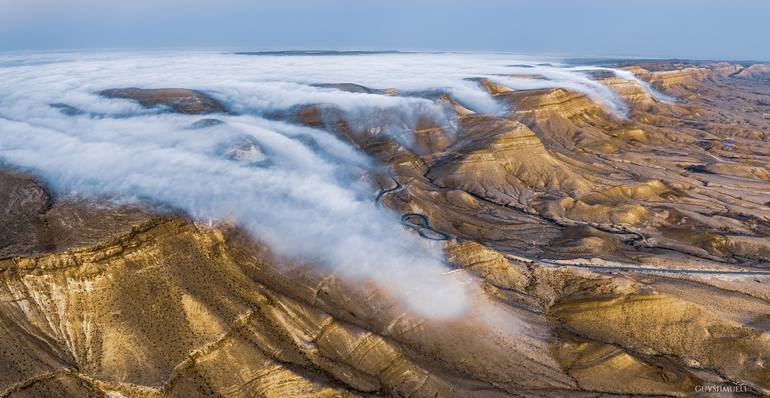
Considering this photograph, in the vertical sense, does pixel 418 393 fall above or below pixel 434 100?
below

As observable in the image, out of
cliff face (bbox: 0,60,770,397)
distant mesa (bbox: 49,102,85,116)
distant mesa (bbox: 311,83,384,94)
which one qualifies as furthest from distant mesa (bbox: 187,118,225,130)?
distant mesa (bbox: 311,83,384,94)

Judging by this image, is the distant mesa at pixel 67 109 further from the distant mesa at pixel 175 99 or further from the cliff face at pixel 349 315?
the cliff face at pixel 349 315

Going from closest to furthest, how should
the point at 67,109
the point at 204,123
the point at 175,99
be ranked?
the point at 204,123 < the point at 67,109 < the point at 175,99

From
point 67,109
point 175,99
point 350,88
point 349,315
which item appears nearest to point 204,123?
point 175,99

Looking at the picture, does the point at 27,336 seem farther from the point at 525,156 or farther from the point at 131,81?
the point at 131,81

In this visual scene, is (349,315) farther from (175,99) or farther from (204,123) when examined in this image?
(175,99)

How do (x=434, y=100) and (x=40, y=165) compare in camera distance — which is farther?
(x=434, y=100)

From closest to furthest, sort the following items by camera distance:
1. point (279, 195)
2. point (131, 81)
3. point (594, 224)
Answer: point (279, 195)
point (594, 224)
point (131, 81)

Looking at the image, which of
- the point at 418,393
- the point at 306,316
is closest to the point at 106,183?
the point at 306,316

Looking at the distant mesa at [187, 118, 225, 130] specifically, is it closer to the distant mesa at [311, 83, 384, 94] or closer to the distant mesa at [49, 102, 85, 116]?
the distant mesa at [49, 102, 85, 116]

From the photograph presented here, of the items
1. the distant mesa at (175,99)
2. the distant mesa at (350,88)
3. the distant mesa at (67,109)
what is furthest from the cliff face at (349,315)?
the distant mesa at (350,88)
